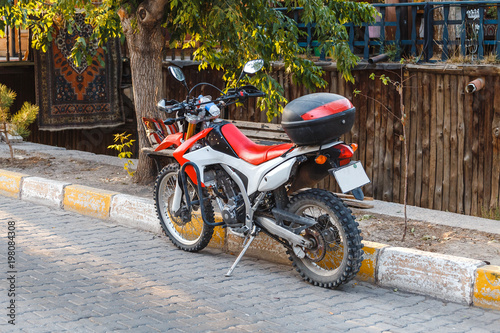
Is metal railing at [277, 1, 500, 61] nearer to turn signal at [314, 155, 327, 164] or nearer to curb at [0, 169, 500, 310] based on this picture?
curb at [0, 169, 500, 310]

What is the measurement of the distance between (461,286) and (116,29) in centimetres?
576

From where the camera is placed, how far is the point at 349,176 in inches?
172

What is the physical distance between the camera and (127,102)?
→ 488 inches

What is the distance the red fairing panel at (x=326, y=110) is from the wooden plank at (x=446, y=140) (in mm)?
3838

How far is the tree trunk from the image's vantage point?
765 cm

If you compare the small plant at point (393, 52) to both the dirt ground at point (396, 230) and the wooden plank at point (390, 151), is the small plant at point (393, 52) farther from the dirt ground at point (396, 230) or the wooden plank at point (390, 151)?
the dirt ground at point (396, 230)

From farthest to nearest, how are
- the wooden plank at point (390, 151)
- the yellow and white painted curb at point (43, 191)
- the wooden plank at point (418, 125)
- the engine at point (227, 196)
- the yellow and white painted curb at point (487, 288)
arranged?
1. the wooden plank at point (390, 151)
2. the wooden plank at point (418, 125)
3. the yellow and white painted curb at point (43, 191)
4. the engine at point (227, 196)
5. the yellow and white painted curb at point (487, 288)

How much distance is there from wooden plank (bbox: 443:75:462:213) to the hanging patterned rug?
6.00 m

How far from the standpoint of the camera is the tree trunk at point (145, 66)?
7.65 metres

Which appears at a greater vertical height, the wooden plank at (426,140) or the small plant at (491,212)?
the wooden plank at (426,140)

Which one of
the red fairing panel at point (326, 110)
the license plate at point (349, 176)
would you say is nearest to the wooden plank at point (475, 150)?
the red fairing panel at point (326, 110)

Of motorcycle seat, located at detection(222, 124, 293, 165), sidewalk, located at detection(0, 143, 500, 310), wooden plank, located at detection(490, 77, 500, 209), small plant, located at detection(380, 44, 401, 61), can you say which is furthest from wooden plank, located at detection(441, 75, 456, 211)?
motorcycle seat, located at detection(222, 124, 293, 165)

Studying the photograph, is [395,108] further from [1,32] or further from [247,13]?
[1,32]

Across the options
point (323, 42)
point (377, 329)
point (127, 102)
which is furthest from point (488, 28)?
point (377, 329)
